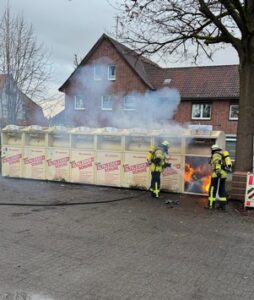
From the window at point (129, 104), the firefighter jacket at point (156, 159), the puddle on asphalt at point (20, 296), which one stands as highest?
the window at point (129, 104)

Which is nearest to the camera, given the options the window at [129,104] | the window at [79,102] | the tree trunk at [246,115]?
the tree trunk at [246,115]

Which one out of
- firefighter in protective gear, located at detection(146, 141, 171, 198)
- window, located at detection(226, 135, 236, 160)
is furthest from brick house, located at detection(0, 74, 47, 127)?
window, located at detection(226, 135, 236, 160)

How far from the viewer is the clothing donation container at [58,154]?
12.4m

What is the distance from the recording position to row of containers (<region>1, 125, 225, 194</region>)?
10562 mm

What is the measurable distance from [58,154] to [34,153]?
1025 millimetres

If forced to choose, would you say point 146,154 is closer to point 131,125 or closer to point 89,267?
point 131,125

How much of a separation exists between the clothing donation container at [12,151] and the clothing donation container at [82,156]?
2.23 meters

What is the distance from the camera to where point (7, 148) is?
1344cm

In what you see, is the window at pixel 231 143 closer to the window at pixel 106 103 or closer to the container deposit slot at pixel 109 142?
the window at pixel 106 103

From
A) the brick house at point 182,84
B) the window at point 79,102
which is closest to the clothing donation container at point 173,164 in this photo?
the window at point 79,102

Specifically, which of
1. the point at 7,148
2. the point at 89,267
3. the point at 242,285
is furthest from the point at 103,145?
the point at 242,285

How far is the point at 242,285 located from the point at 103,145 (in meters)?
8.06

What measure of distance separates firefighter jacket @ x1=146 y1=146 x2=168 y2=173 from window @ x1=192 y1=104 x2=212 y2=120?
60.7 feet

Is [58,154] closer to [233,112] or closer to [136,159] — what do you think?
[136,159]
